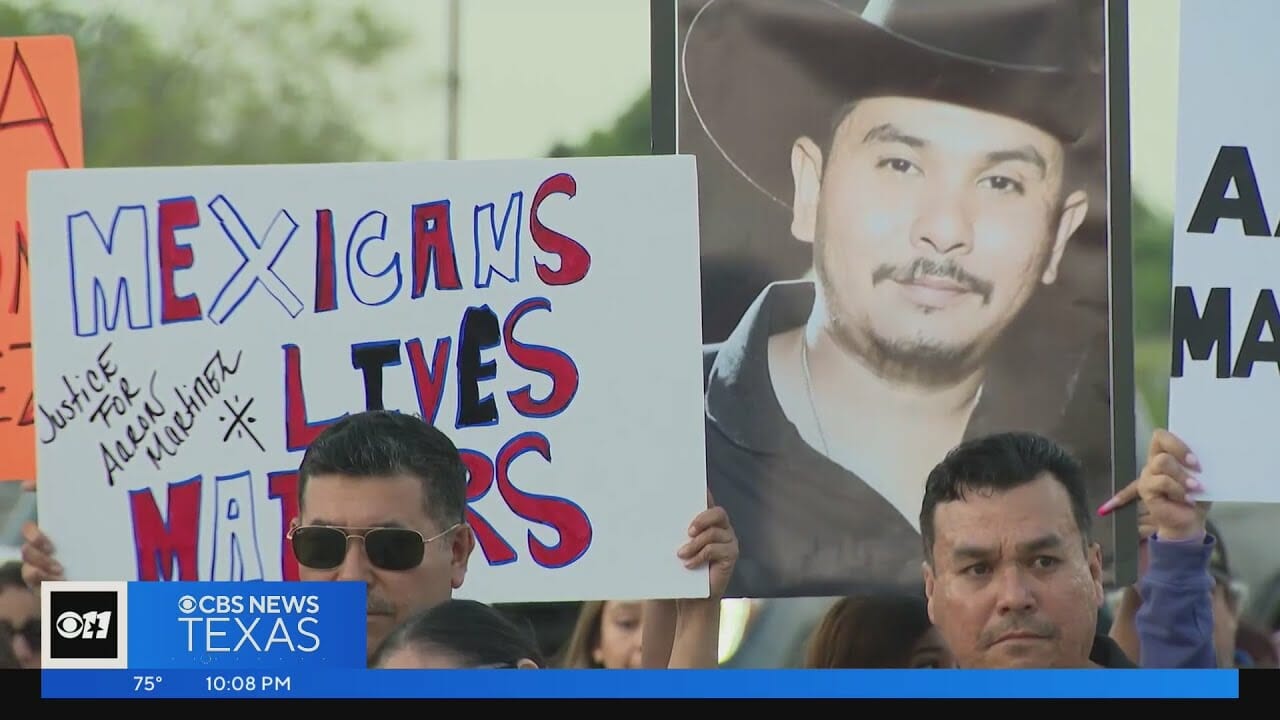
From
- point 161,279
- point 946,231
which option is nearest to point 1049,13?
point 946,231

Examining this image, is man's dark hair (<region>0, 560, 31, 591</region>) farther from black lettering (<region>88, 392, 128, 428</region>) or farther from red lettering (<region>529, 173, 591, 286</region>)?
red lettering (<region>529, 173, 591, 286</region>)

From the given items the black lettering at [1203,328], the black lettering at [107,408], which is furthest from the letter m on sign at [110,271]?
the black lettering at [1203,328]

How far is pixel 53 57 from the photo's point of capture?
331cm

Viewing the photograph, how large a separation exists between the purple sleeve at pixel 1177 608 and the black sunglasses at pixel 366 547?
1.09 metres

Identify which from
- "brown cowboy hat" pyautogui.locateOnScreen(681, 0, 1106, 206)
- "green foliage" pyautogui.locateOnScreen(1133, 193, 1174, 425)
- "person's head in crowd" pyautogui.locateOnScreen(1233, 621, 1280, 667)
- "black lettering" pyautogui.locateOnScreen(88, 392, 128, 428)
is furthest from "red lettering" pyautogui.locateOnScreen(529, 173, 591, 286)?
"person's head in crowd" pyautogui.locateOnScreen(1233, 621, 1280, 667)

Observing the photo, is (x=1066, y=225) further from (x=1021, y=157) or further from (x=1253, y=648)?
(x=1253, y=648)

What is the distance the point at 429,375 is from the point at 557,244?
290mm

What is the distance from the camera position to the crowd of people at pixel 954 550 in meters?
2.74

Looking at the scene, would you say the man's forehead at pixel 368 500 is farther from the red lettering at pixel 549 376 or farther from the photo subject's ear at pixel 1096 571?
the photo subject's ear at pixel 1096 571

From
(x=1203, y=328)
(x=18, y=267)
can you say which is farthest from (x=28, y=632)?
(x=1203, y=328)

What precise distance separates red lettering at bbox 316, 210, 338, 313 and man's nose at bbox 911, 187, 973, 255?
93cm

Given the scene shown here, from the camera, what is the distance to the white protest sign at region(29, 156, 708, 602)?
10.1ft

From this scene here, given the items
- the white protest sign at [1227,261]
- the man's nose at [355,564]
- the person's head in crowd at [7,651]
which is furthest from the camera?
the person's head in crowd at [7,651]

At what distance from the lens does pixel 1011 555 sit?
2.81 meters
